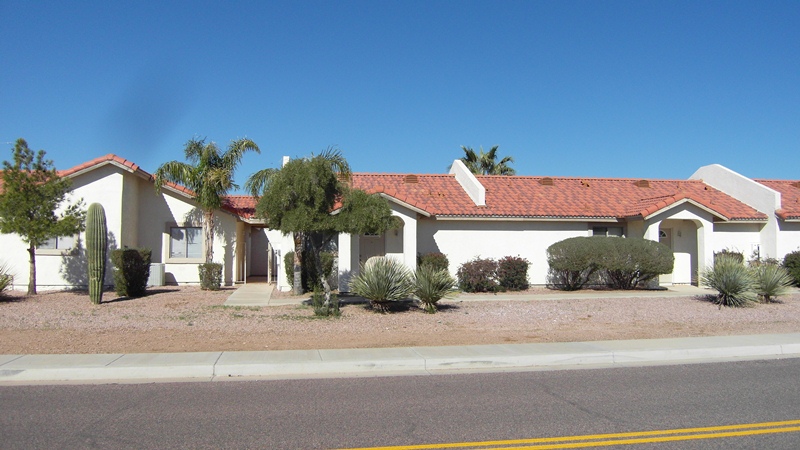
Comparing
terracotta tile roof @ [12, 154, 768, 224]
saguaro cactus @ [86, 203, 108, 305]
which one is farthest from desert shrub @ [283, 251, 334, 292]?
saguaro cactus @ [86, 203, 108, 305]

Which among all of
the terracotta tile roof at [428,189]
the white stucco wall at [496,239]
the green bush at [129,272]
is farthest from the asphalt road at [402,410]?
the white stucco wall at [496,239]

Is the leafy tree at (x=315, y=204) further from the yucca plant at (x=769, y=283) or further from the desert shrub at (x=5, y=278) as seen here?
the yucca plant at (x=769, y=283)

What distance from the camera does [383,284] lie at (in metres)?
15.3

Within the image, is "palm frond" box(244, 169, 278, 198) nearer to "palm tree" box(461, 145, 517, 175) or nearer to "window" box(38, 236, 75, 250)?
"window" box(38, 236, 75, 250)

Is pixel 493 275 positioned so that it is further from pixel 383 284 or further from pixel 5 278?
pixel 5 278

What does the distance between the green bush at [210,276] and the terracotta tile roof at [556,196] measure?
250 inches

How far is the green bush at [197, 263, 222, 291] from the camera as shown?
21.2 meters

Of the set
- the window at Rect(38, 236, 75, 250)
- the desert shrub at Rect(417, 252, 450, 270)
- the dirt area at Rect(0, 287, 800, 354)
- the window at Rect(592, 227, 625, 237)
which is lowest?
the dirt area at Rect(0, 287, 800, 354)

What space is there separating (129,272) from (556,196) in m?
16.0

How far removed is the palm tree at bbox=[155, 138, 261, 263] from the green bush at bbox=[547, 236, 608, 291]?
10.7 m

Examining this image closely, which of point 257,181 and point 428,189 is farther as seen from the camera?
point 428,189

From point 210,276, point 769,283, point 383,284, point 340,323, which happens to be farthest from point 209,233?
point 769,283

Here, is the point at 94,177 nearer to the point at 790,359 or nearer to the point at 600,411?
the point at 600,411

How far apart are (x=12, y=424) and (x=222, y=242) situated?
1611cm
